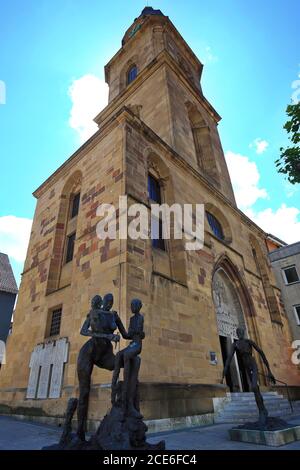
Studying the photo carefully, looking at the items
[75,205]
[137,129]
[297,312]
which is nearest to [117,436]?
[137,129]

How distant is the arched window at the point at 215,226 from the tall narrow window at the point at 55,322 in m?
8.64

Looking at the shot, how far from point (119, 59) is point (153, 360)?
26.1m

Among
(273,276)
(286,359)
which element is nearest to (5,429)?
(286,359)

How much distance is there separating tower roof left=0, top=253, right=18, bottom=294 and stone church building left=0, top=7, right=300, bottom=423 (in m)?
10.2

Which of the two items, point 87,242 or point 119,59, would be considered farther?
point 119,59

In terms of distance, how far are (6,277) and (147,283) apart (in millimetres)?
19478

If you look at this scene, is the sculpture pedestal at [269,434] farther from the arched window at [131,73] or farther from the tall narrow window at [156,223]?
the arched window at [131,73]

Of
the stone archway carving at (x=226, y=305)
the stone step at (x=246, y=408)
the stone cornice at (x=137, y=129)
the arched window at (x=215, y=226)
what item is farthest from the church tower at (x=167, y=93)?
the stone step at (x=246, y=408)

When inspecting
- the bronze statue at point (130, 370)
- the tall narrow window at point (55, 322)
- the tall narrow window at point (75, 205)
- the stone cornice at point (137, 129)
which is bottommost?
the bronze statue at point (130, 370)

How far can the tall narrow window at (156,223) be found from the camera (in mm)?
10523

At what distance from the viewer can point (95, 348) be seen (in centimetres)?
434

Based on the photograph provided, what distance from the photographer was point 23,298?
12.3 metres

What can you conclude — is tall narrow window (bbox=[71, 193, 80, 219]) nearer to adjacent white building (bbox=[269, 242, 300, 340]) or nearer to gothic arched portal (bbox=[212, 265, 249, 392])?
gothic arched portal (bbox=[212, 265, 249, 392])
